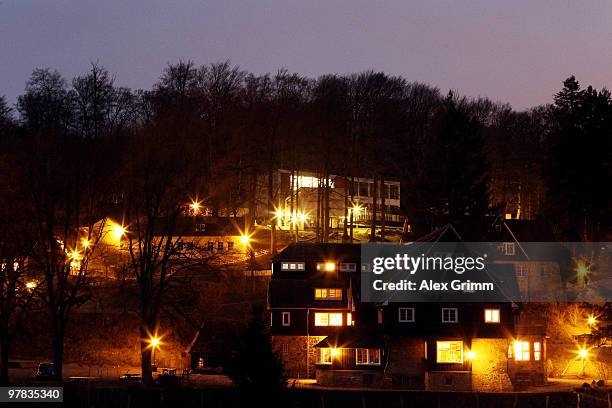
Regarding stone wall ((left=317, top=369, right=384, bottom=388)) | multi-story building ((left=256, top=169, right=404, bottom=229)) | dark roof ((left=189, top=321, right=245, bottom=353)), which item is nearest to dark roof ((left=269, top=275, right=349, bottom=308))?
dark roof ((left=189, top=321, right=245, bottom=353))

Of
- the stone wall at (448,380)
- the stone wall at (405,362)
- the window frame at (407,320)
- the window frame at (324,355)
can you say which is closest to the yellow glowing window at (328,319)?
the window frame at (324,355)

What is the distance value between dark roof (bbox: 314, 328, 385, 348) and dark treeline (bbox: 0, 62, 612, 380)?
9.30 meters

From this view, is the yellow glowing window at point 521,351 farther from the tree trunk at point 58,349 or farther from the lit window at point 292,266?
the tree trunk at point 58,349

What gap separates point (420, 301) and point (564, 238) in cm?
1829

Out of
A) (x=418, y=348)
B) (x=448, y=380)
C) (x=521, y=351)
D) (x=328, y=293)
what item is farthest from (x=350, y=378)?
(x=521, y=351)

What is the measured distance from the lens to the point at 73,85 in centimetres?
9025

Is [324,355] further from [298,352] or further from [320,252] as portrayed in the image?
[320,252]

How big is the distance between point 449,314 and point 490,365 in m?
3.51

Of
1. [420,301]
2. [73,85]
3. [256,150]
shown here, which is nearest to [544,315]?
[420,301]

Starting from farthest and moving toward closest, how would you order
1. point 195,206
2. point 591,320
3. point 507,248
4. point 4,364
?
point 195,206, point 507,248, point 591,320, point 4,364

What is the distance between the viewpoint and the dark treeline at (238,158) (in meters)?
53.0

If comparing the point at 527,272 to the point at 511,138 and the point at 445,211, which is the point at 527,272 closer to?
the point at 445,211

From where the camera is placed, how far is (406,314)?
53688 mm

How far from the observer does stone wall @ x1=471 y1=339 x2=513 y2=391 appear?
51.1 meters
